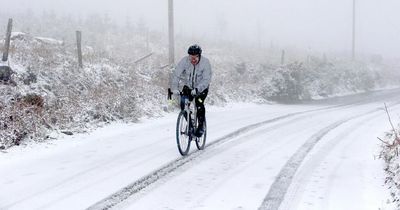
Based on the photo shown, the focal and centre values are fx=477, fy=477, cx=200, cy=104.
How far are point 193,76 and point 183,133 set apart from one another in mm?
1179

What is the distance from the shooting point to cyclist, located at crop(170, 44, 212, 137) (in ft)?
31.1

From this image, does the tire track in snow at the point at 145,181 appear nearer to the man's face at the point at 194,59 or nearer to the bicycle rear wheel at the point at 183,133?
the bicycle rear wheel at the point at 183,133

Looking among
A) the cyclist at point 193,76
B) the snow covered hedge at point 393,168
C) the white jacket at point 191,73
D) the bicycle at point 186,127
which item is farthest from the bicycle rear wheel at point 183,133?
the snow covered hedge at point 393,168

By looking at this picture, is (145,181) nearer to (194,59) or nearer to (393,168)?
(194,59)

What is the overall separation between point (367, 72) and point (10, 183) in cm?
3876

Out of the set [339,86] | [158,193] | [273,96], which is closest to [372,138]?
[158,193]

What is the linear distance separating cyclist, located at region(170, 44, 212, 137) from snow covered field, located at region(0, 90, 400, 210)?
1.21 metres

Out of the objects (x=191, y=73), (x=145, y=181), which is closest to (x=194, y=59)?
(x=191, y=73)

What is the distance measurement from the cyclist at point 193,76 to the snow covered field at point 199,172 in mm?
1211

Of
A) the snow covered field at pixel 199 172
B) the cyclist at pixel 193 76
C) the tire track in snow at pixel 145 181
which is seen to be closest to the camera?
the tire track in snow at pixel 145 181

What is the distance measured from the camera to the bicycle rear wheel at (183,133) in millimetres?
9211

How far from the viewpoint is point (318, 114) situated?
60.1 feet

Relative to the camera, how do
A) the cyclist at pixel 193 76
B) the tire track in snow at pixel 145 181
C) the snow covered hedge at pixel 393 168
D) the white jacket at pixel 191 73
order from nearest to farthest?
the tire track in snow at pixel 145 181
the snow covered hedge at pixel 393 168
the cyclist at pixel 193 76
the white jacket at pixel 191 73

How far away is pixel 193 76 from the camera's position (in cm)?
964
